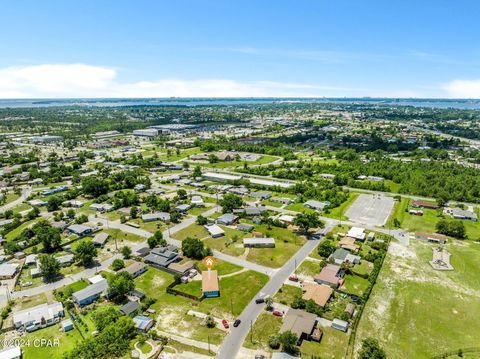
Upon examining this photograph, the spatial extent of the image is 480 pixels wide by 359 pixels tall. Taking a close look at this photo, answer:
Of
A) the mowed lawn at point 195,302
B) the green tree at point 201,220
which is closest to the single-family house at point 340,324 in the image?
the mowed lawn at point 195,302

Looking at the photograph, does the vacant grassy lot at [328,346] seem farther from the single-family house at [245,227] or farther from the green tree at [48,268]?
the green tree at [48,268]

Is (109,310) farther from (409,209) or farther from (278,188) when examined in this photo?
(409,209)

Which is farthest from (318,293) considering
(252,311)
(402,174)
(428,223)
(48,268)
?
(402,174)

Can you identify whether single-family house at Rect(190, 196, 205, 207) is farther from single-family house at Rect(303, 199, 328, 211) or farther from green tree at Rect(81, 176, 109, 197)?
green tree at Rect(81, 176, 109, 197)

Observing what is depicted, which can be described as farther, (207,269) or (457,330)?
(207,269)

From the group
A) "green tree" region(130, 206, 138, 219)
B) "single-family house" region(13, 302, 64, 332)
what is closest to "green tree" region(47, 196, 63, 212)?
"green tree" region(130, 206, 138, 219)

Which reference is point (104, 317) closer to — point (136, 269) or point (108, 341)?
point (108, 341)

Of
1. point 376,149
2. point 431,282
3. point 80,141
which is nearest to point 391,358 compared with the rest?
point 431,282
